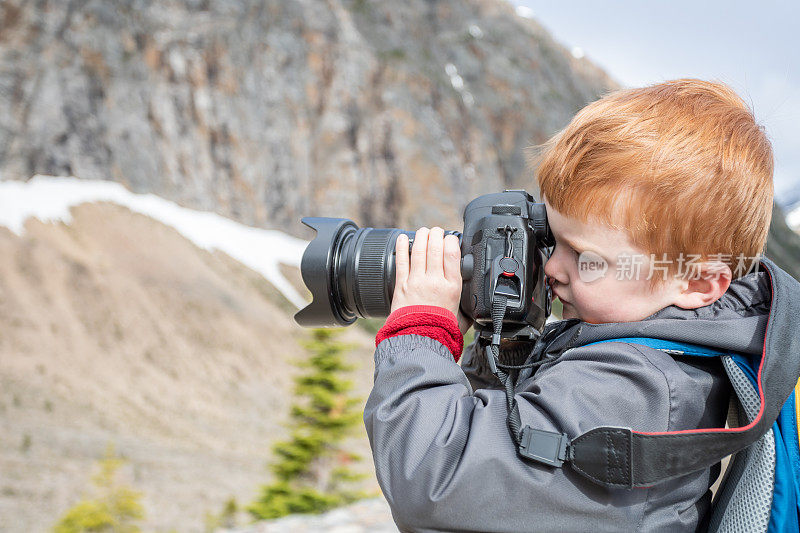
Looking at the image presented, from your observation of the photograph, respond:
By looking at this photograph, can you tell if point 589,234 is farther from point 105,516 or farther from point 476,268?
point 105,516

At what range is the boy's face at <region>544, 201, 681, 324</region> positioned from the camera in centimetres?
106

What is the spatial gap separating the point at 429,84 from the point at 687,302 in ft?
101

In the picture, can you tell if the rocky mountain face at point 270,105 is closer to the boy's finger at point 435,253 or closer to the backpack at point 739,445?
the boy's finger at point 435,253

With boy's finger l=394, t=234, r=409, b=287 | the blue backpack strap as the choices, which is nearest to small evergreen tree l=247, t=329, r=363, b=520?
boy's finger l=394, t=234, r=409, b=287

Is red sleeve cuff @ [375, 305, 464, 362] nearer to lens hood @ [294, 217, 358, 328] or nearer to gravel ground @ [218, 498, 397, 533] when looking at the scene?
lens hood @ [294, 217, 358, 328]

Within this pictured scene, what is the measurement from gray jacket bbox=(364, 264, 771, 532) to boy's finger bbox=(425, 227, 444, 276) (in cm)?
19

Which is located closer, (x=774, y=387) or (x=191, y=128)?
(x=774, y=387)

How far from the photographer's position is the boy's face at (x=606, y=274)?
1.06 meters

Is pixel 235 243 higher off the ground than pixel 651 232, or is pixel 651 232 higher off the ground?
pixel 651 232

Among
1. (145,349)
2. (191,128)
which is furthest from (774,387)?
(191,128)

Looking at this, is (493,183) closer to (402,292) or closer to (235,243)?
(235,243)

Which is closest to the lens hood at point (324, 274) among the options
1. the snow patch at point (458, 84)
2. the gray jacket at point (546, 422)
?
the gray jacket at point (546, 422)

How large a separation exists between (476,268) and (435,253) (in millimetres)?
81

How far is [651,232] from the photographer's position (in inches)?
40.7
